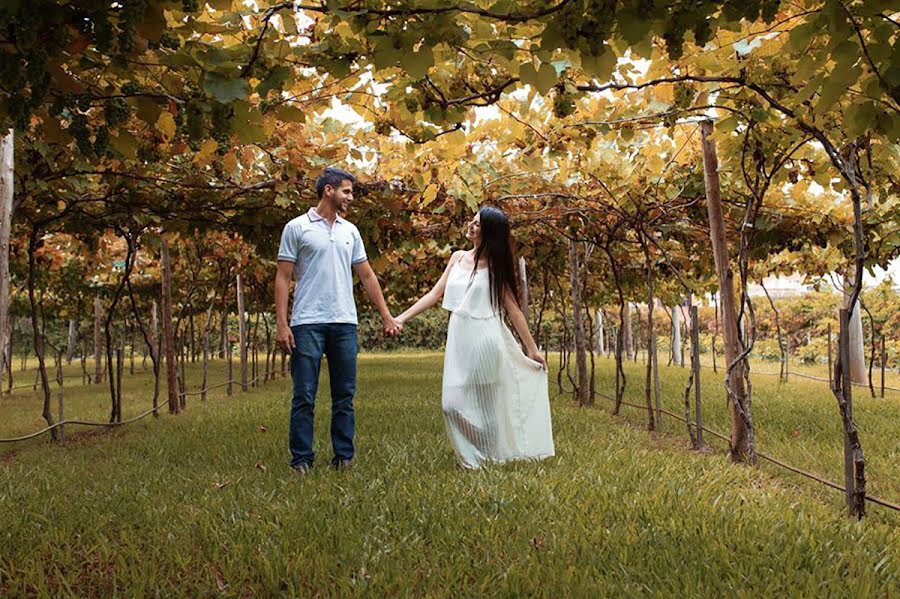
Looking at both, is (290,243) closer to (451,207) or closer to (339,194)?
(339,194)

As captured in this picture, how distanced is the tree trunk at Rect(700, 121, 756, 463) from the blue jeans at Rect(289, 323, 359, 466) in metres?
2.50

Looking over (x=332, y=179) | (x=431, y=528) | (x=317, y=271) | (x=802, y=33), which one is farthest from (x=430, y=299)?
(x=802, y=33)

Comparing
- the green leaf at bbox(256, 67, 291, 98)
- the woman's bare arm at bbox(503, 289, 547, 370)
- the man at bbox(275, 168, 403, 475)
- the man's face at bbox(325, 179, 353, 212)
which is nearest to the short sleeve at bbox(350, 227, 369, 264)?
the man at bbox(275, 168, 403, 475)

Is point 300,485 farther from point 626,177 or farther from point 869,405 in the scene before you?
point 869,405

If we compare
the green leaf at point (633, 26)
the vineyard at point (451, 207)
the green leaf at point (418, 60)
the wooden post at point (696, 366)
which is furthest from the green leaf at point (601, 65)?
the wooden post at point (696, 366)

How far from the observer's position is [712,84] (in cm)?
311

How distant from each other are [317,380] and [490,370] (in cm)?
101

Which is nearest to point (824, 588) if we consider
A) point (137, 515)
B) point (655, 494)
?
point (655, 494)

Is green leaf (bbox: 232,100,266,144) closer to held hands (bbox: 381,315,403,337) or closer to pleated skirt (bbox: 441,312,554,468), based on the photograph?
held hands (bbox: 381,315,403,337)

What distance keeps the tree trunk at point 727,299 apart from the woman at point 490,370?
4.74 feet

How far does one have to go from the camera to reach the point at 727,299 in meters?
4.32

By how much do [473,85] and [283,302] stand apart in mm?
1665

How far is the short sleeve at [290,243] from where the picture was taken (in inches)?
137

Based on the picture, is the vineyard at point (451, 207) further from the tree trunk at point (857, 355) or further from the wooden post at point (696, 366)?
the tree trunk at point (857, 355)
